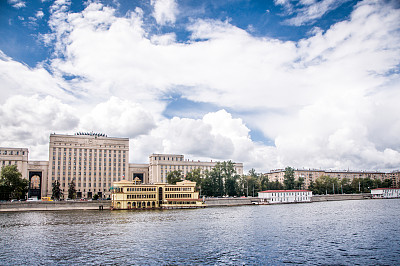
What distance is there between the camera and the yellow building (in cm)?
13150

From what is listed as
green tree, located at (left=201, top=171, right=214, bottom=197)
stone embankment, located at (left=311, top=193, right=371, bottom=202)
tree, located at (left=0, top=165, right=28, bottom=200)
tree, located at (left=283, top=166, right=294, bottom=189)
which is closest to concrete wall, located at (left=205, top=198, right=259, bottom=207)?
green tree, located at (left=201, top=171, right=214, bottom=197)

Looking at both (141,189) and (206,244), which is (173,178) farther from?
(206,244)

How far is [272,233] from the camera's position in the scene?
58656mm

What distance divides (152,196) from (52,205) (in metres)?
39.4

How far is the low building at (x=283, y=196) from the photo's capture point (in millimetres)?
163538

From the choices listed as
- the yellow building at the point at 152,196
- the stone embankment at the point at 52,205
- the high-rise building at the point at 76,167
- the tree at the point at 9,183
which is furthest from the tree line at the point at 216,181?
the tree at the point at 9,183

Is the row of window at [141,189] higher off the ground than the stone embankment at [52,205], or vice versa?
the row of window at [141,189]

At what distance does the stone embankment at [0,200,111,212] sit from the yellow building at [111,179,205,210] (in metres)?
6.22

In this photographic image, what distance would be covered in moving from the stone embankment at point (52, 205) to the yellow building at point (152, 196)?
6.22m

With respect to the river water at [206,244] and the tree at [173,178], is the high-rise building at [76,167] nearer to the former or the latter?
the tree at [173,178]

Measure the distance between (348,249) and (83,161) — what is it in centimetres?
17770

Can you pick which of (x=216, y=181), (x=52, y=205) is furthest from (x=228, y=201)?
(x=52, y=205)

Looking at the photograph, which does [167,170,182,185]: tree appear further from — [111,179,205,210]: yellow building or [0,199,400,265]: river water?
[0,199,400,265]: river water

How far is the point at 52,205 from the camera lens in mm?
129250
